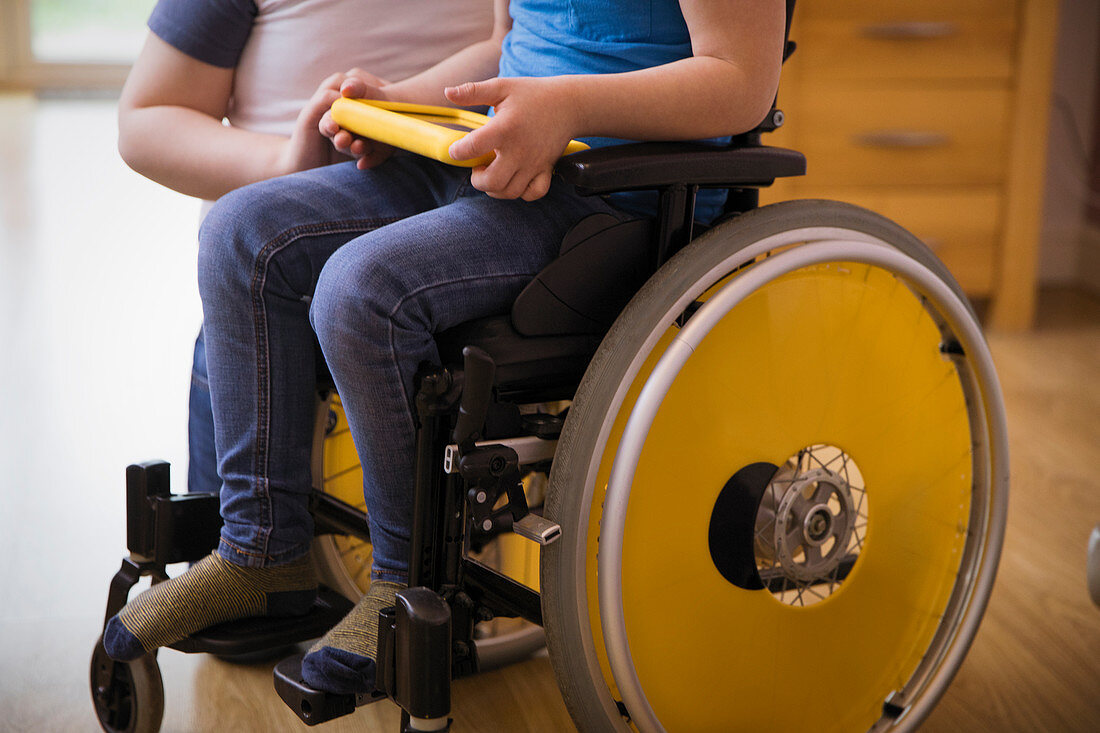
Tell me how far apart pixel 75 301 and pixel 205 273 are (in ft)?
5.92

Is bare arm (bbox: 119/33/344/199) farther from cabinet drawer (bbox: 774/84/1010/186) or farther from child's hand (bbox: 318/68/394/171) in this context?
cabinet drawer (bbox: 774/84/1010/186)

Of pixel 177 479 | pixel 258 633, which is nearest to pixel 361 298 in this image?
pixel 258 633

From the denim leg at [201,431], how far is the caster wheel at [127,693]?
0.25 metres

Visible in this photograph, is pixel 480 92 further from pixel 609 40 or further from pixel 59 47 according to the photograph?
pixel 59 47

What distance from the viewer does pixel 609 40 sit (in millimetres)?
843

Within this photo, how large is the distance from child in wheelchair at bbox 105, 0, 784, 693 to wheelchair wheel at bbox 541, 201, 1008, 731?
0.11 meters

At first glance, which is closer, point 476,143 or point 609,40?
point 476,143

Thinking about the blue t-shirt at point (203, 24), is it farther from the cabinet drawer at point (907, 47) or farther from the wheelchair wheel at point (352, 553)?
the cabinet drawer at point (907, 47)

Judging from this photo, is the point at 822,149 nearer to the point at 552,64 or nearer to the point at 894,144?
the point at 894,144

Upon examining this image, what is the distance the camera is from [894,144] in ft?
7.65

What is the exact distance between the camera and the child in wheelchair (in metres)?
0.76

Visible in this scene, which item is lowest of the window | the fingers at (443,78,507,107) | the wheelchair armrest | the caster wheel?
the caster wheel

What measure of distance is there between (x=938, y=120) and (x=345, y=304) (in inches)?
74.9

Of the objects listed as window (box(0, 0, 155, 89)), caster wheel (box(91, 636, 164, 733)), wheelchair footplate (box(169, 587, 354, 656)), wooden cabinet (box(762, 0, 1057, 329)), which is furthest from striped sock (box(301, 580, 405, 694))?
window (box(0, 0, 155, 89))
